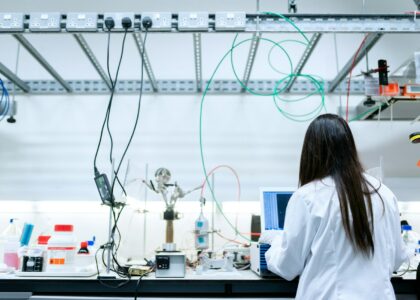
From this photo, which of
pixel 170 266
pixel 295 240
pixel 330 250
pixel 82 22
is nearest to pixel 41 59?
pixel 82 22

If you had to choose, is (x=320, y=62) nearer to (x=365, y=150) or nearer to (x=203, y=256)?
(x=365, y=150)

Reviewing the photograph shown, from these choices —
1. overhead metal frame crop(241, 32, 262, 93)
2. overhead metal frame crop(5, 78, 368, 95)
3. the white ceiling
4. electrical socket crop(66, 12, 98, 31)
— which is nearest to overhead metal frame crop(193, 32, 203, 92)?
overhead metal frame crop(5, 78, 368, 95)

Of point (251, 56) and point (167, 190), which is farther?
point (251, 56)

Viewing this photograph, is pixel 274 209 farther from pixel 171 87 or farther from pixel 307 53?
pixel 171 87

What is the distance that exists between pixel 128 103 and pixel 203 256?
4.28 ft

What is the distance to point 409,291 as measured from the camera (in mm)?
1331

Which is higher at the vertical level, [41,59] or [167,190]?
[41,59]

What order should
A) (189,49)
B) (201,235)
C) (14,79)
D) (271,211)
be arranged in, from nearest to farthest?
(271,211), (201,235), (14,79), (189,49)

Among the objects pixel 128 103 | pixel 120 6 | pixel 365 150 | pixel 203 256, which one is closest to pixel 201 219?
pixel 203 256

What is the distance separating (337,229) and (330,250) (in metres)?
0.07

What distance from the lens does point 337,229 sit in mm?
1075

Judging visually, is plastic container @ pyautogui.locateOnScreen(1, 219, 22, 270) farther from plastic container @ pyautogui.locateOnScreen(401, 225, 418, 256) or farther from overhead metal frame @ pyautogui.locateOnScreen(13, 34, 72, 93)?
plastic container @ pyautogui.locateOnScreen(401, 225, 418, 256)

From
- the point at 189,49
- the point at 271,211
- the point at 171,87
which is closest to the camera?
the point at 271,211

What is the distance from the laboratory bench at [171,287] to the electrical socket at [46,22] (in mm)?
1039
